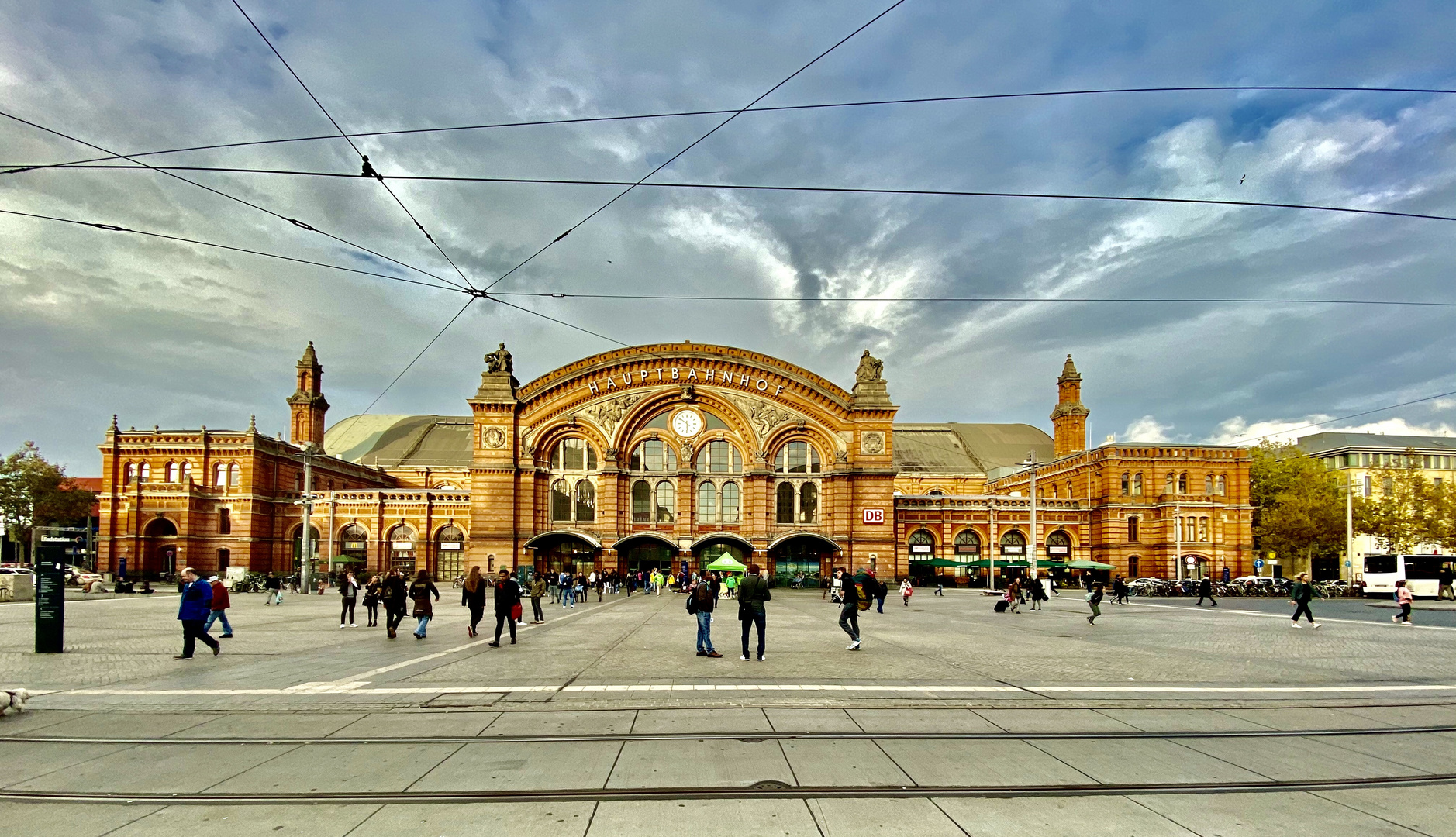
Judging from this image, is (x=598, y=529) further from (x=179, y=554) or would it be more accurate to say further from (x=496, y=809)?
(x=496, y=809)

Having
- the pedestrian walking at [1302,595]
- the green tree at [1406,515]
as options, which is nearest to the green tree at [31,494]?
the pedestrian walking at [1302,595]

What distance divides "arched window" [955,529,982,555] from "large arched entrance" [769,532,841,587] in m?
13.0

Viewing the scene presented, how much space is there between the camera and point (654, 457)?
185 feet

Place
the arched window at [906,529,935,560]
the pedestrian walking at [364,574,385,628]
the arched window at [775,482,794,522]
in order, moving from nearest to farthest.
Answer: the pedestrian walking at [364,574,385,628] < the arched window at [775,482,794,522] < the arched window at [906,529,935,560]

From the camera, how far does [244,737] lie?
9344 mm

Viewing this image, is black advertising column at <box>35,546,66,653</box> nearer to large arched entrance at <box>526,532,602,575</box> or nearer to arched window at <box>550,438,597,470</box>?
large arched entrance at <box>526,532,602,575</box>

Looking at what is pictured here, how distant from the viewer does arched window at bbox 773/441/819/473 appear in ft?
186

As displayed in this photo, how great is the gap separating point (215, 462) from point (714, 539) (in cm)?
3647

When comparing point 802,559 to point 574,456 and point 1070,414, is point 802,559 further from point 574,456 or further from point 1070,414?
point 1070,414

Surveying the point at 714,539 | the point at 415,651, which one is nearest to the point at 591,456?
the point at 714,539

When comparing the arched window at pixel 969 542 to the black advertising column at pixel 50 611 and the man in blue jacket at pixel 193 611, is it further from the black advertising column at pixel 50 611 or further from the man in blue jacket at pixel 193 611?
the black advertising column at pixel 50 611

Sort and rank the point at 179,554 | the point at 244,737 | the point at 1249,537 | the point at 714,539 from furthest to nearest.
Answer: the point at 1249,537
the point at 179,554
the point at 714,539
the point at 244,737

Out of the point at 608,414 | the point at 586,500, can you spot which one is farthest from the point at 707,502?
the point at 608,414

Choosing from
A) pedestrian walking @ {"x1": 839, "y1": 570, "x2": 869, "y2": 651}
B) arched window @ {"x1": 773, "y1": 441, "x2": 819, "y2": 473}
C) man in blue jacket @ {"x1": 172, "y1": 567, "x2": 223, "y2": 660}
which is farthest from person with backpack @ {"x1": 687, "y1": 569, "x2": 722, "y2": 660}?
arched window @ {"x1": 773, "y1": 441, "x2": 819, "y2": 473}
